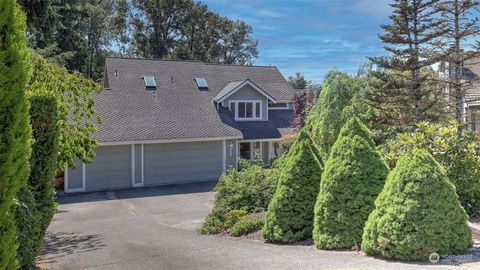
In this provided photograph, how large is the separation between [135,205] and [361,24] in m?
12.8

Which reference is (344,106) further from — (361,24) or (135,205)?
(135,205)

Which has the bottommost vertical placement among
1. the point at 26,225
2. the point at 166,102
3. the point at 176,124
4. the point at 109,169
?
the point at 109,169

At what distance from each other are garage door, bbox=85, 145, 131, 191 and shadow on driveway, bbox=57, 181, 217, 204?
23.0 inches

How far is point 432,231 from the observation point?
5918 millimetres

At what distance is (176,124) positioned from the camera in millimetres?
22484

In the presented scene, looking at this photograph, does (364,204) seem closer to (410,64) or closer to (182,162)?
(410,64)

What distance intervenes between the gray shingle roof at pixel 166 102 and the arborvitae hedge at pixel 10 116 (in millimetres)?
16681

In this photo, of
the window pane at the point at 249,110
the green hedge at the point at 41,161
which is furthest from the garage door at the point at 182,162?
the green hedge at the point at 41,161

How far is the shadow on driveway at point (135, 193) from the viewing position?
724 inches

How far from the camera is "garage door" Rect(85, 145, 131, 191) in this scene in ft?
65.9

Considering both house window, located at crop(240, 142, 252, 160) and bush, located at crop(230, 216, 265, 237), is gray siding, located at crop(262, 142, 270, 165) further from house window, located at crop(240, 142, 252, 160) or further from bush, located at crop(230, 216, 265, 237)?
bush, located at crop(230, 216, 265, 237)

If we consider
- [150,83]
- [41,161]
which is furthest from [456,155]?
[150,83]

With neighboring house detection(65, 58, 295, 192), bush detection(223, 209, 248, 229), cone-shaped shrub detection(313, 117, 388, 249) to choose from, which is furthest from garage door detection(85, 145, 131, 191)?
cone-shaped shrub detection(313, 117, 388, 249)

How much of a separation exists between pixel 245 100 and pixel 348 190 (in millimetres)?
18641
